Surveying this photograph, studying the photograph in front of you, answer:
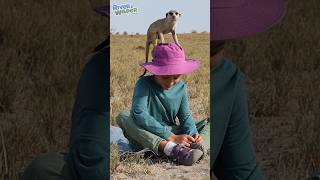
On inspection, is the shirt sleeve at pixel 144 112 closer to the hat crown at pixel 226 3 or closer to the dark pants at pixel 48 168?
the hat crown at pixel 226 3

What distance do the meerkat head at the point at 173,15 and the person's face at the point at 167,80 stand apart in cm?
15

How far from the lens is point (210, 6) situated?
6.99 ft

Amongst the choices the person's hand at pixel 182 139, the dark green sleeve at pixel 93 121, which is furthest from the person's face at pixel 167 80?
the dark green sleeve at pixel 93 121

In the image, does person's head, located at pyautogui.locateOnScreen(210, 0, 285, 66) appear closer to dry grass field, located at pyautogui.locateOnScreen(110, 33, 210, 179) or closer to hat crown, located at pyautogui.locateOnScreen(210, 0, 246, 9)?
hat crown, located at pyautogui.locateOnScreen(210, 0, 246, 9)

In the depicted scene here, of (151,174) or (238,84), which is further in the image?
(238,84)

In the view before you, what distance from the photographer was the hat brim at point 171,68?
2.05 metres

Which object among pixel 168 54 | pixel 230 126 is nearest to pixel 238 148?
pixel 230 126

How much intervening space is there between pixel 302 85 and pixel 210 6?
3.35 metres

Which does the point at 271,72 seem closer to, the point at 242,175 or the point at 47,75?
the point at 47,75

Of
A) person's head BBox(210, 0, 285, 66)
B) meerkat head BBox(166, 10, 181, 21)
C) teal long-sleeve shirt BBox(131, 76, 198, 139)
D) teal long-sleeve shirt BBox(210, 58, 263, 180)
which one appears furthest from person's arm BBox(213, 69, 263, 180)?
meerkat head BBox(166, 10, 181, 21)

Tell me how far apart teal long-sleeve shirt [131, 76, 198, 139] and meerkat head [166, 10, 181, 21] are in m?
0.16

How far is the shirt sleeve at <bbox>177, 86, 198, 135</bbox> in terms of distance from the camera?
6.89 ft

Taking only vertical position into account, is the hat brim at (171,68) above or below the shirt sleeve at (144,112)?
above

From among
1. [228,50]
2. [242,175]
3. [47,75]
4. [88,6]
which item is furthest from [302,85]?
A: [242,175]
